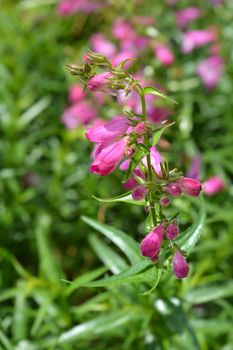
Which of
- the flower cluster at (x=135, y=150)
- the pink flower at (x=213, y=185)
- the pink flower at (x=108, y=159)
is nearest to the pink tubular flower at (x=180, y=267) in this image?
the flower cluster at (x=135, y=150)

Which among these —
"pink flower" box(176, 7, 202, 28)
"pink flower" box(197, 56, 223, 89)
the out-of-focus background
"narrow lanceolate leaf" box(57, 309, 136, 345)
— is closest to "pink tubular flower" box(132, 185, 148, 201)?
the out-of-focus background

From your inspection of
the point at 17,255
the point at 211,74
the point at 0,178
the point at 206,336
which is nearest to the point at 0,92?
the point at 0,178

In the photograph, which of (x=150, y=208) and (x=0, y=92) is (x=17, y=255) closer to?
(x=0, y=92)

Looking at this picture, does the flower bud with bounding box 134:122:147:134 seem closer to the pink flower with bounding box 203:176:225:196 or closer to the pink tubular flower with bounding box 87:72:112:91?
the pink tubular flower with bounding box 87:72:112:91

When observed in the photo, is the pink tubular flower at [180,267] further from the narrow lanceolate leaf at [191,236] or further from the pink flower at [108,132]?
the pink flower at [108,132]

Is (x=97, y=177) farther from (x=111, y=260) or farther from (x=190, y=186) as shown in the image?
(x=190, y=186)
